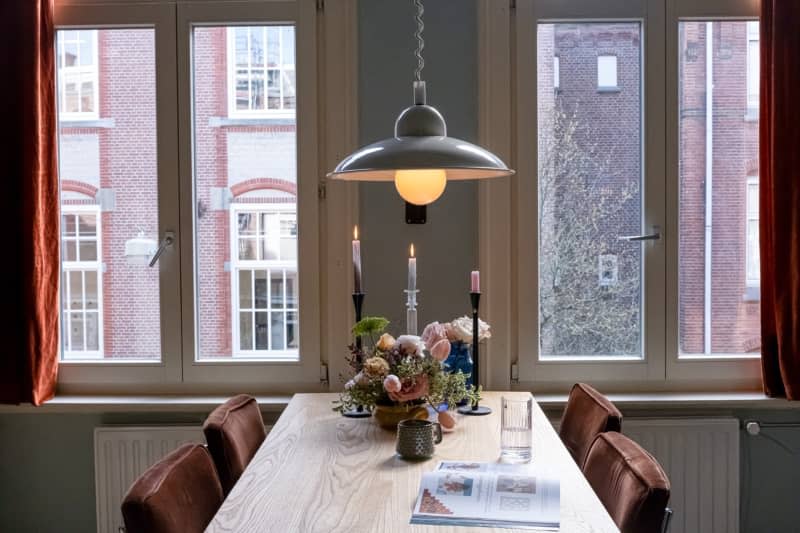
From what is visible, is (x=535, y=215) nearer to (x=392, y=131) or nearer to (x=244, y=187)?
(x=392, y=131)

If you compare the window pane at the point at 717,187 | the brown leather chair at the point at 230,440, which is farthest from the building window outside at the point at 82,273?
the window pane at the point at 717,187

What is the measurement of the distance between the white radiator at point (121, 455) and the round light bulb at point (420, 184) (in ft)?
4.76

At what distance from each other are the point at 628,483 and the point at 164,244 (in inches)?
79.8

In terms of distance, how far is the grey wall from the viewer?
9.64ft

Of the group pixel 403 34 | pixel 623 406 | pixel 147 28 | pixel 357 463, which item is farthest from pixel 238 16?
pixel 623 406

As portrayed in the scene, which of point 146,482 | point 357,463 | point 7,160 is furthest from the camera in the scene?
point 7,160

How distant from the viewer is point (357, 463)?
6.21 feet

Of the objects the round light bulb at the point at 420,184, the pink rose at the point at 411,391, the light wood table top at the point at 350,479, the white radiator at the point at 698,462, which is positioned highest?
the round light bulb at the point at 420,184

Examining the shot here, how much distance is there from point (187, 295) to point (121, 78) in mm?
889

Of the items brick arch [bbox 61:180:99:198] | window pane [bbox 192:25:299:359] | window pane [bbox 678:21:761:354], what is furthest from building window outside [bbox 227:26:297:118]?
window pane [bbox 678:21:761:354]

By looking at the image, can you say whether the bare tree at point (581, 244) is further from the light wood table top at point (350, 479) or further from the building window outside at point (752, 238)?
the light wood table top at point (350, 479)

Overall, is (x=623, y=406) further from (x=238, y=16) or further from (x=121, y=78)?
(x=121, y=78)

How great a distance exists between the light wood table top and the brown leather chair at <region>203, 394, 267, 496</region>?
10 cm

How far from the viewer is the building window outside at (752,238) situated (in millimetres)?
2998
